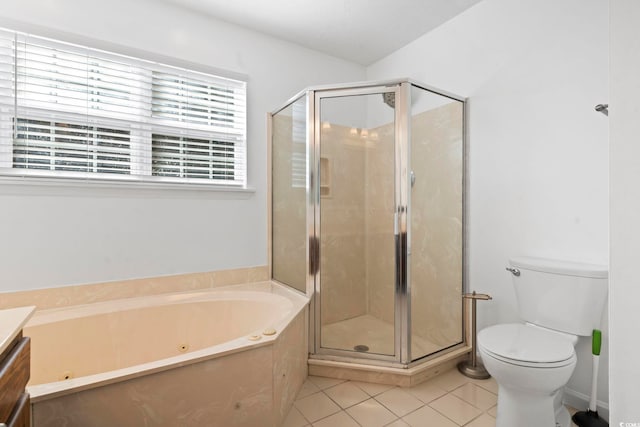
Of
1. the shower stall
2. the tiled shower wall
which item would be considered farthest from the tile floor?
the tiled shower wall

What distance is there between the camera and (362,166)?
218cm

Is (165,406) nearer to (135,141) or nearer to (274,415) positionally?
(274,415)

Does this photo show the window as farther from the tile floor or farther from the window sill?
the tile floor

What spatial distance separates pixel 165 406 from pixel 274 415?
0.50m

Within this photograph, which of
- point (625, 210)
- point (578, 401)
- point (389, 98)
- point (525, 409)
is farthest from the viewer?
point (389, 98)

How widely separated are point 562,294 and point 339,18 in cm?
228

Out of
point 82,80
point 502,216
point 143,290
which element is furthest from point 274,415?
point 82,80

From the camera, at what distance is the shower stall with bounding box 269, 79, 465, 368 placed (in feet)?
6.69

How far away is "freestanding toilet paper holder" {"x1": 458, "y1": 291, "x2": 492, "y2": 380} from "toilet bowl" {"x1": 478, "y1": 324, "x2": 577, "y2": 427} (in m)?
0.48

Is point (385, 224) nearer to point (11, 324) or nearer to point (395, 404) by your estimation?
point (395, 404)

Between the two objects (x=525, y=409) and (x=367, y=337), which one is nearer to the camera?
(x=525, y=409)

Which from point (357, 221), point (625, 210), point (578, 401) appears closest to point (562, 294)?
point (578, 401)

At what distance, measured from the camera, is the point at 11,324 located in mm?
840

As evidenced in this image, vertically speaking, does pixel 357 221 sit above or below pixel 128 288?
above
